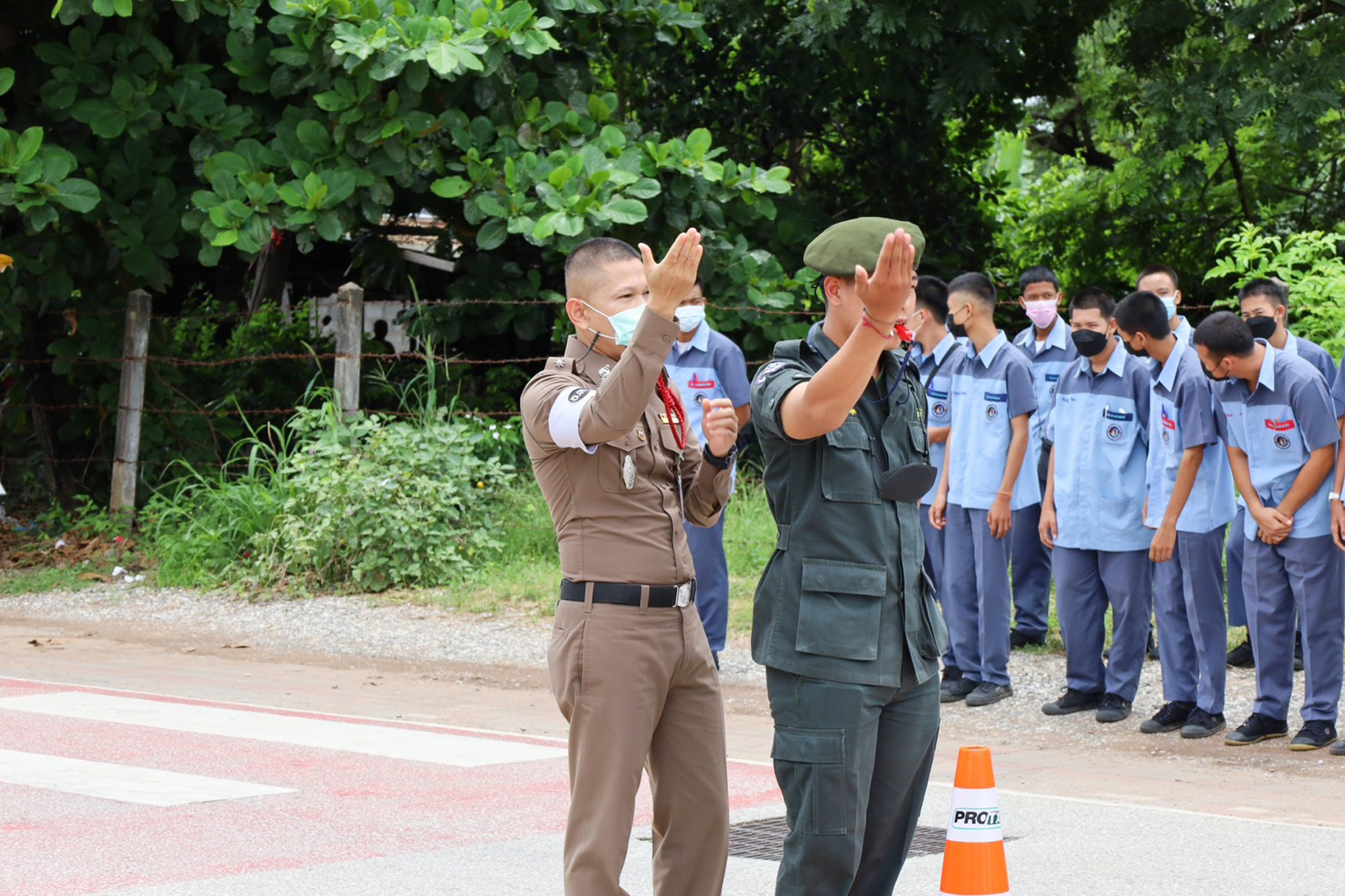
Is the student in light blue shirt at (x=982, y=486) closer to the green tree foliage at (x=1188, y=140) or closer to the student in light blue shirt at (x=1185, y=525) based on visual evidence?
the student in light blue shirt at (x=1185, y=525)

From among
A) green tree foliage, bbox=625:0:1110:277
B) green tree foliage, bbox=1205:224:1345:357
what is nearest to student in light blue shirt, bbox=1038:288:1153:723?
green tree foliage, bbox=1205:224:1345:357

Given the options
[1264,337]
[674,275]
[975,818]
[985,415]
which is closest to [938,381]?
[985,415]

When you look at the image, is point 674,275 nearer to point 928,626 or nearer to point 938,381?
point 928,626

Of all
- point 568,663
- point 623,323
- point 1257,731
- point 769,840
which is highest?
Answer: point 623,323

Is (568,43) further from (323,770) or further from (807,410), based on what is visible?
(807,410)

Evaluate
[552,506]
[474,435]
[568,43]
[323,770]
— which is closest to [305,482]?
[474,435]

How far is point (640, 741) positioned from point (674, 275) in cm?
114

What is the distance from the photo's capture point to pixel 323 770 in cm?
703

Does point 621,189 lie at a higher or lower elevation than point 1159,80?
lower

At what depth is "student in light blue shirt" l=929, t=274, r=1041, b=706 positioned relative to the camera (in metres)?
8.75

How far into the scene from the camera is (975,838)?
4074mm

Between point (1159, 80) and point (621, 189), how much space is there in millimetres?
4887

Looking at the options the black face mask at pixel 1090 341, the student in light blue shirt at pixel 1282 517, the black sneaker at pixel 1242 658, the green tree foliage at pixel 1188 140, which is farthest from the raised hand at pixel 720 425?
the green tree foliage at pixel 1188 140

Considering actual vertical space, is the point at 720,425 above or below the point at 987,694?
above
